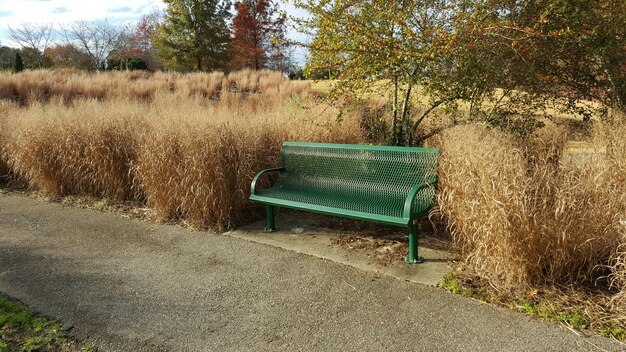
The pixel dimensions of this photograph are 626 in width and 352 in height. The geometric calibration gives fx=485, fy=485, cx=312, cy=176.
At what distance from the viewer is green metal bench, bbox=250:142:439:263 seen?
4.14 meters

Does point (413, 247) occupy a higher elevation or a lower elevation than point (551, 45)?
lower

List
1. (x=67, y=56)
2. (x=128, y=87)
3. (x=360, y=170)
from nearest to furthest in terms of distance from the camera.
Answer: (x=360, y=170) → (x=128, y=87) → (x=67, y=56)

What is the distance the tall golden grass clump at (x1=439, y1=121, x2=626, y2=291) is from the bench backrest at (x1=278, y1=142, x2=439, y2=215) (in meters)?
0.68

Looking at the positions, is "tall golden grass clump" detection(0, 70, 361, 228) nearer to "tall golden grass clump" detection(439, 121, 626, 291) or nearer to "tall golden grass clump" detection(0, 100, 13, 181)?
"tall golden grass clump" detection(0, 100, 13, 181)

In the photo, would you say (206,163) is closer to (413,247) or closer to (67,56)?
(413,247)

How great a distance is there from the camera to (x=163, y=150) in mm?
5785

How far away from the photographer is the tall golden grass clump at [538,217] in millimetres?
3287

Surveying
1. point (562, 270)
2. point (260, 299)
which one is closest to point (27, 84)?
point (260, 299)

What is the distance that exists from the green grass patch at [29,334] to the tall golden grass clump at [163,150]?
226cm

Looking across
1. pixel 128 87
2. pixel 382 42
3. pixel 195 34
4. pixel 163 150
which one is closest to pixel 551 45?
pixel 382 42

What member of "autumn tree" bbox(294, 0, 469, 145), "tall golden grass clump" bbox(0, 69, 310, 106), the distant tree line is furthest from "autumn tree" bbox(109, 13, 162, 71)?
"autumn tree" bbox(294, 0, 469, 145)

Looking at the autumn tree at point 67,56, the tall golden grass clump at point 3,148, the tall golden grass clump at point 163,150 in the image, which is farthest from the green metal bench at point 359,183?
the autumn tree at point 67,56

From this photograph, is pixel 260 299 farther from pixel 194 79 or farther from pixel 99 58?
pixel 99 58

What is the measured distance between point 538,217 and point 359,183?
195 cm
